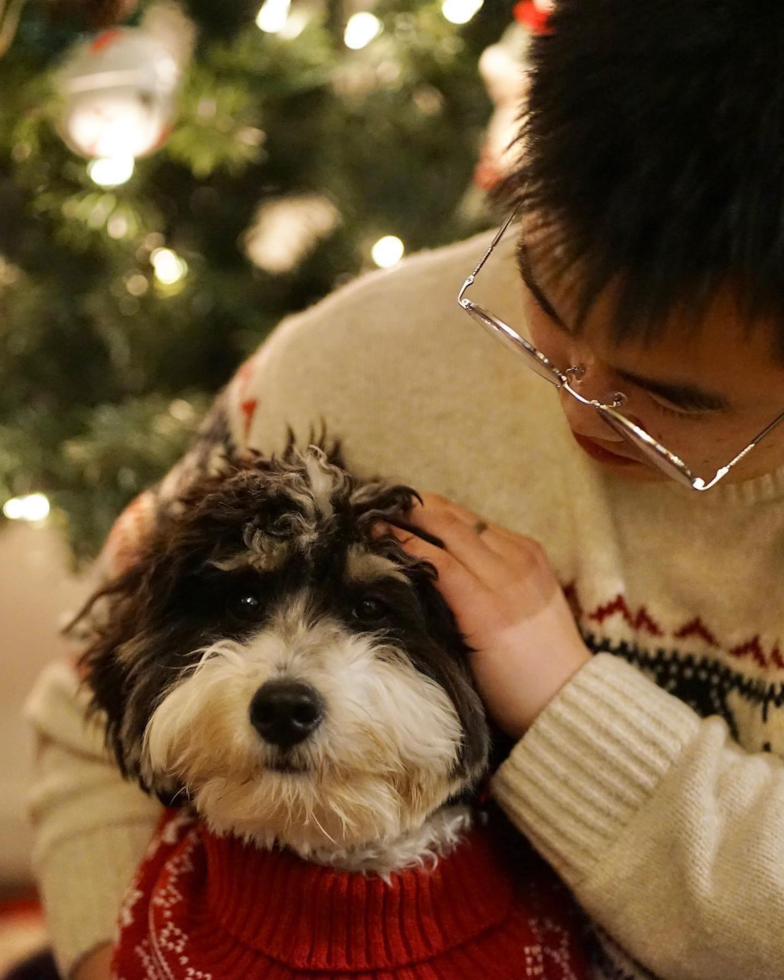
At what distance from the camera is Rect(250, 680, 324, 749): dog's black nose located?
2.86 feet

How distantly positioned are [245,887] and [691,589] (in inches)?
23.1

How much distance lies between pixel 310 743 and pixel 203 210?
1498 mm

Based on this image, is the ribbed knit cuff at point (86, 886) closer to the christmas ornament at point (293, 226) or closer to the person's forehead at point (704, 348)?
the person's forehead at point (704, 348)

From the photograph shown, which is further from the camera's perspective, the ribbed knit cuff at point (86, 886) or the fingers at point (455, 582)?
the ribbed knit cuff at point (86, 886)

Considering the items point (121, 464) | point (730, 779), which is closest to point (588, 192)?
point (730, 779)

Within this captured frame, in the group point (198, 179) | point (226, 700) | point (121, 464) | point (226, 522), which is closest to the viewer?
point (226, 700)

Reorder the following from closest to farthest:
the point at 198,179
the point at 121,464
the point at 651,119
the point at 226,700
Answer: the point at 651,119 → the point at 226,700 → the point at 121,464 → the point at 198,179

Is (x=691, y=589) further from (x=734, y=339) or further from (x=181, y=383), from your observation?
(x=181, y=383)

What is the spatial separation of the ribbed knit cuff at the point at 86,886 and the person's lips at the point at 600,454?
77 centimetres

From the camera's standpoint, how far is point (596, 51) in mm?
720

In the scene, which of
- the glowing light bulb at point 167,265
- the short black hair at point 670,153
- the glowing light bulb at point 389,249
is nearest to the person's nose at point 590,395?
the short black hair at point 670,153

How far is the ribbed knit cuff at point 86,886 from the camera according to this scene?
3.99 ft

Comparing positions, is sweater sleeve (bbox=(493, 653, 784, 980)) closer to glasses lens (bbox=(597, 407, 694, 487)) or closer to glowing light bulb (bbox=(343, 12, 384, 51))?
glasses lens (bbox=(597, 407, 694, 487))

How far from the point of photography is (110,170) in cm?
161
